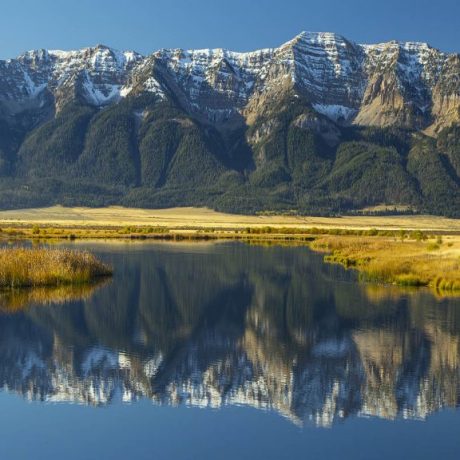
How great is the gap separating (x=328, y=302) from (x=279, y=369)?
20.3 m

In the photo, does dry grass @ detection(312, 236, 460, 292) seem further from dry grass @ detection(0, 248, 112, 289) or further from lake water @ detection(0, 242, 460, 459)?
dry grass @ detection(0, 248, 112, 289)

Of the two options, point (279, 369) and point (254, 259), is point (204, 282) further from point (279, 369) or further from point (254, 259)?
point (279, 369)

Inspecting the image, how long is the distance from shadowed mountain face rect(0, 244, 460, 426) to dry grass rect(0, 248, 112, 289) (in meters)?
2.70

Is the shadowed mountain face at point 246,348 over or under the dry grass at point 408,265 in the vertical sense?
under

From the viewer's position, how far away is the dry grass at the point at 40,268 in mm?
56656

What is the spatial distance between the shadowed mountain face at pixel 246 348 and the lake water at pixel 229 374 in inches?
3.6

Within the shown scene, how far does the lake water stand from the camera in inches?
1001

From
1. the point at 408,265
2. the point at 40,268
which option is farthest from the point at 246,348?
the point at 408,265

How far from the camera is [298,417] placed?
28078 mm

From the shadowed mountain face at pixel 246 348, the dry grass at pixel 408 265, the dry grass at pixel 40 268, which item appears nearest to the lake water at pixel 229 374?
the shadowed mountain face at pixel 246 348

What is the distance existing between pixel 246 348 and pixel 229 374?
5691mm

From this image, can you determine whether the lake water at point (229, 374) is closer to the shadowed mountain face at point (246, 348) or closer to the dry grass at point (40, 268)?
the shadowed mountain face at point (246, 348)

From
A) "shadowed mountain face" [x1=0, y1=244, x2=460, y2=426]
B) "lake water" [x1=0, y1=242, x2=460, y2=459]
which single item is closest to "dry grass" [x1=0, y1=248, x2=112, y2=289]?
"shadowed mountain face" [x1=0, y1=244, x2=460, y2=426]

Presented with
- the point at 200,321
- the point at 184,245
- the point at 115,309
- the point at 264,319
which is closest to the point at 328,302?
the point at 264,319
